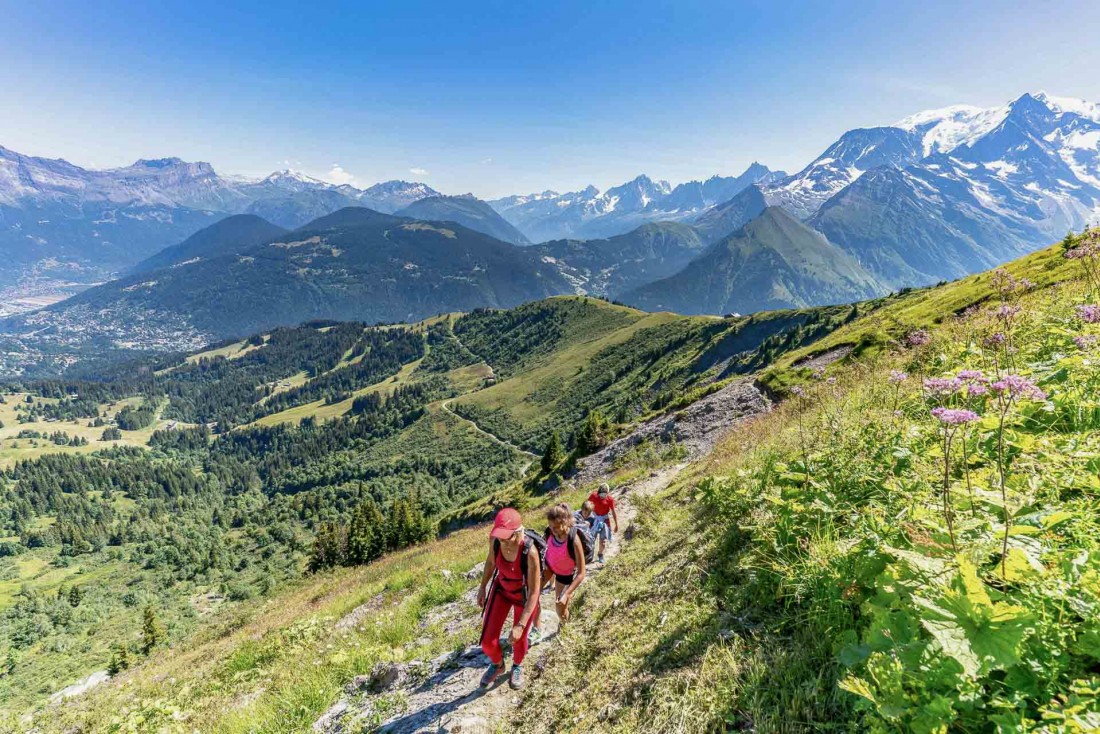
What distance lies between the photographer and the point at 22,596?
10562 cm

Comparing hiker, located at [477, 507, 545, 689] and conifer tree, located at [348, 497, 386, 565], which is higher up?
hiker, located at [477, 507, 545, 689]

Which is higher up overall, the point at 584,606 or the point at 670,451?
the point at 584,606

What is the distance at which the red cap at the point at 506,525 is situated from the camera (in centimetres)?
690

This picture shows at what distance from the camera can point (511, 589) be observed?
7.09 m

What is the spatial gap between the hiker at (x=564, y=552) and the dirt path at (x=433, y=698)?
2.60ft

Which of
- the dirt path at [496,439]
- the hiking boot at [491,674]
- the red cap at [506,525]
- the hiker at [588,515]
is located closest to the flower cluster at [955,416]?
the red cap at [506,525]

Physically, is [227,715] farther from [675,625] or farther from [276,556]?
[276,556]

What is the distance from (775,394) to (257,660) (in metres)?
28.9

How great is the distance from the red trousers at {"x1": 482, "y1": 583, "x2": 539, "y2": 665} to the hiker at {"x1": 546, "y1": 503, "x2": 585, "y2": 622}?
1.12 m

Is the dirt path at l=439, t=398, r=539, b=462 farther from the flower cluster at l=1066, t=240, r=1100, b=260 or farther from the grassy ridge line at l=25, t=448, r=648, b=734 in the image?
the flower cluster at l=1066, t=240, r=1100, b=260

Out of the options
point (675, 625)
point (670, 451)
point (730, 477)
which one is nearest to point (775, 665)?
point (675, 625)

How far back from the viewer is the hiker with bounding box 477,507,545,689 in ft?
22.3

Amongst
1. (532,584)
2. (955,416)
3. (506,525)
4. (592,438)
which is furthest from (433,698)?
(592,438)

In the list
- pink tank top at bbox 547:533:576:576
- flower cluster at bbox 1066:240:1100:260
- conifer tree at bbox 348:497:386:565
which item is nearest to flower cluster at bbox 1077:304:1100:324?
flower cluster at bbox 1066:240:1100:260
